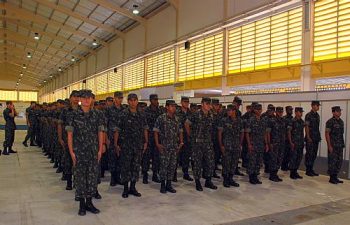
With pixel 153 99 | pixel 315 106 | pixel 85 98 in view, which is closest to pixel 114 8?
pixel 153 99

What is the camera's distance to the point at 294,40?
27.0 ft

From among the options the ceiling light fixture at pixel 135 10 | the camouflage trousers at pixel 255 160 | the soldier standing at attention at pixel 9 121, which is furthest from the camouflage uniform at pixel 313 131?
the ceiling light fixture at pixel 135 10

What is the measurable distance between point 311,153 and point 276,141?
40.2 inches

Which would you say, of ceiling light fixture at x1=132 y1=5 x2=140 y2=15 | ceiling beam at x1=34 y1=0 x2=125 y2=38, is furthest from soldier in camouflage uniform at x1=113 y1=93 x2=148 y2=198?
ceiling beam at x1=34 y1=0 x2=125 y2=38

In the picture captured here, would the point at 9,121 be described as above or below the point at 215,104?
below

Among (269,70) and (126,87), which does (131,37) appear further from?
(269,70)

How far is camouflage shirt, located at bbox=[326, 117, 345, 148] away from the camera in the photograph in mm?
6430

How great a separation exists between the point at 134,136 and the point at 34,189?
198 cm

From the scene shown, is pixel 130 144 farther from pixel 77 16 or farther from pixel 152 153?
pixel 77 16

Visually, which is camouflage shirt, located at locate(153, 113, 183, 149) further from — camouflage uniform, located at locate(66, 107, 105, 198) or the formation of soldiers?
camouflage uniform, located at locate(66, 107, 105, 198)

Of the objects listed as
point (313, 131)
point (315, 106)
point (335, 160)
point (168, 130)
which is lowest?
point (335, 160)

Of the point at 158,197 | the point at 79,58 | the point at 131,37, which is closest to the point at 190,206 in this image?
the point at 158,197

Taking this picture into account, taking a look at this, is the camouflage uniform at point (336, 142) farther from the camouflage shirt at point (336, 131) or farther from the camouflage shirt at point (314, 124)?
the camouflage shirt at point (314, 124)

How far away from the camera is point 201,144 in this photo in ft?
18.2
